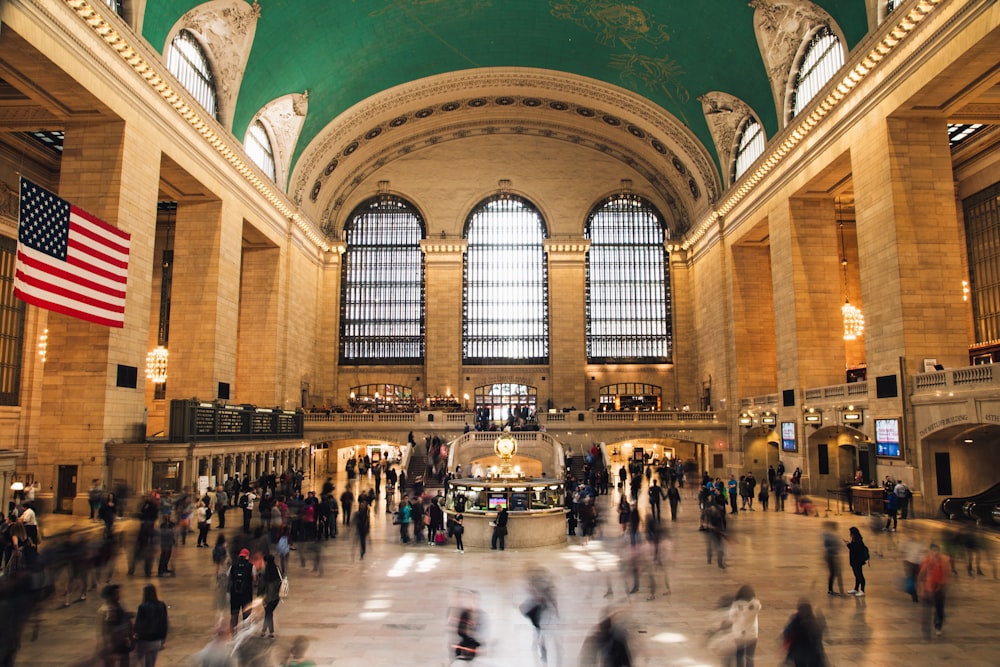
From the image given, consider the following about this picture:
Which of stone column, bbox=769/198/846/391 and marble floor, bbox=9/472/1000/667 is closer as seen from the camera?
marble floor, bbox=9/472/1000/667

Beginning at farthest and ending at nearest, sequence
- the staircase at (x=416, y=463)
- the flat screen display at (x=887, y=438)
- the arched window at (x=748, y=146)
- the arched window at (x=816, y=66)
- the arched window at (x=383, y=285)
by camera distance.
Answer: the arched window at (x=383, y=285)
the arched window at (x=748, y=146)
the staircase at (x=416, y=463)
the arched window at (x=816, y=66)
the flat screen display at (x=887, y=438)

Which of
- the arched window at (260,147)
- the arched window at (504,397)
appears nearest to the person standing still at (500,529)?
the arched window at (260,147)

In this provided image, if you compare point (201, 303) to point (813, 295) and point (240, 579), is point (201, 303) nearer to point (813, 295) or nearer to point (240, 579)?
point (240, 579)

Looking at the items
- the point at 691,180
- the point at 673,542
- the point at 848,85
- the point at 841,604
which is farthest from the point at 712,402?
the point at 841,604

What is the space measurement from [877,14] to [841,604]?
1684 centimetres

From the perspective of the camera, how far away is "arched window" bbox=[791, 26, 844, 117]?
75.2ft

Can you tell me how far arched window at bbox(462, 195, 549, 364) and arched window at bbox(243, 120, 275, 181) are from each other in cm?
1353

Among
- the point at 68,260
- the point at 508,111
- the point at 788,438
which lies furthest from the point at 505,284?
the point at 68,260

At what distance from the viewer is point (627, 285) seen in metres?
41.5

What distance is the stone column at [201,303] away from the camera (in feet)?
80.9

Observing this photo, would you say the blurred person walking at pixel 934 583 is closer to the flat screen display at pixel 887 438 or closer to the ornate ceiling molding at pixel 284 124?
the flat screen display at pixel 887 438

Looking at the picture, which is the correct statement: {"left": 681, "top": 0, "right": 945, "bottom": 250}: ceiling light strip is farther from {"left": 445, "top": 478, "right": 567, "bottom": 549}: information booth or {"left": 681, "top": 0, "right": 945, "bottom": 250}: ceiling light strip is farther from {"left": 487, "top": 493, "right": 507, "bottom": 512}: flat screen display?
{"left": 487, "top": 493, "right": 507, "bottom": 512}: flat screen display

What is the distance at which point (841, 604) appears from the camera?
978cm

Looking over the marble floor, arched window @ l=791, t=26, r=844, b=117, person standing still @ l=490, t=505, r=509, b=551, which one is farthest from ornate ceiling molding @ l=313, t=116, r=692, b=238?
person standing still @ l=490, t=505, r=509, b=551
